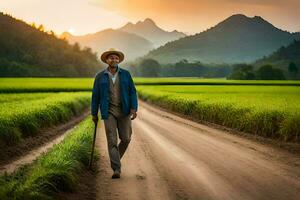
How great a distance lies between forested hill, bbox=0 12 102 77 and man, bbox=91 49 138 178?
12671 centimetres

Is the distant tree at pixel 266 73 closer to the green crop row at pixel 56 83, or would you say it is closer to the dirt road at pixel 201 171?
the green crop row at pixel 56 83

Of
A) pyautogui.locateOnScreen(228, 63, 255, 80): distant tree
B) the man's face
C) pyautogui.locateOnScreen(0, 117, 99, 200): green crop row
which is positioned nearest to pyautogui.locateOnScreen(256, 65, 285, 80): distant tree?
pyautogui.locateOnScreen(228, 63, 255, 80): distant tree

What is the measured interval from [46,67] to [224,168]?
142m

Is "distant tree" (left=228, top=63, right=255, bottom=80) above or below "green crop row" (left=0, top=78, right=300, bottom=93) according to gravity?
above

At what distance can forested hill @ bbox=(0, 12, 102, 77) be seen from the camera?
14380 cm

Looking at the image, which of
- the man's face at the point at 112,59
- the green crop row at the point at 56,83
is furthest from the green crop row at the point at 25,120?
the green crop row at the point at 56,83

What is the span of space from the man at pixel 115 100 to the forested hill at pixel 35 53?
127m

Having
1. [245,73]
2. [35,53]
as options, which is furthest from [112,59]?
[35,53]

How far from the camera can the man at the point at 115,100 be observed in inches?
372

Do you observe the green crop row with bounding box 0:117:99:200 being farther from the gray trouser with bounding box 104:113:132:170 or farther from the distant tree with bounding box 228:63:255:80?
the distant tree with bounding box 228:63:255:80

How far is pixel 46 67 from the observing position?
147625mm

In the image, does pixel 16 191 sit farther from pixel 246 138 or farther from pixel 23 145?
pixel 246 138

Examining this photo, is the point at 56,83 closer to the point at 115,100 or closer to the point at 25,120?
the point at 25,120

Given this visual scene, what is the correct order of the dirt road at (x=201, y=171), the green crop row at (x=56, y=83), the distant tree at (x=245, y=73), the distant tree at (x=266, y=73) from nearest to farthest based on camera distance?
the dirt road at (x=201, y=171)
the green crop row at (x=56, y=83)
the distant tree at (x=245, y=73)
the distant tree at (x=266, y=73)
